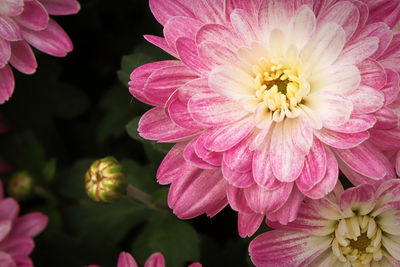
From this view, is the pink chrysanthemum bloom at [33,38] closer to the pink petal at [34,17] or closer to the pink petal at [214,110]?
the pink petal at [34,17]

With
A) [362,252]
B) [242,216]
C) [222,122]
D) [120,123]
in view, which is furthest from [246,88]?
[120,123]

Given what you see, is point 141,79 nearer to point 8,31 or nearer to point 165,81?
point 165,81

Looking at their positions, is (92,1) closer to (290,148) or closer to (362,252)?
(290,148)

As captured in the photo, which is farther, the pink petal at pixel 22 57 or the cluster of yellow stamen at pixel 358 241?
the pink petal at pixel 22 57

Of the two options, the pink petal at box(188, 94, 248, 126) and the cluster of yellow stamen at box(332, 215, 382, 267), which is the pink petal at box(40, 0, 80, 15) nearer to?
the pink petal at box(188, 94, 248, 126)

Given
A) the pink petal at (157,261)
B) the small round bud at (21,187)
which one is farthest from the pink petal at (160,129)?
the small round bud at (21,187)

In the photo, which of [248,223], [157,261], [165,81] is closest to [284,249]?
[248,223]

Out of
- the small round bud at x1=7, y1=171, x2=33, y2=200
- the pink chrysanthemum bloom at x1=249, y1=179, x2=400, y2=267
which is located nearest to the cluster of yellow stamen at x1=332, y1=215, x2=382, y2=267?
the pink chrysanthemum bloom at x1=249, y1=179, x2=400, y2=267
